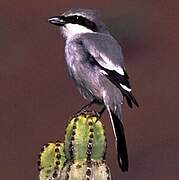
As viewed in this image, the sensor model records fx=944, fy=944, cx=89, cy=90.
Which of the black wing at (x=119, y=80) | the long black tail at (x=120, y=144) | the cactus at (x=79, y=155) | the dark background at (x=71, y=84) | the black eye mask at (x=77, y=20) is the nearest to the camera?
the cactus at (x=79, y=155)

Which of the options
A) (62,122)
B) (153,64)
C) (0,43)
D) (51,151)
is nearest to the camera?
(51,151)

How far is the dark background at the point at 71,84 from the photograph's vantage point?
7.79 meters

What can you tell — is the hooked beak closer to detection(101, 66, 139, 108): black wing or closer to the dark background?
detection(101, 66, 139, 108): black wing

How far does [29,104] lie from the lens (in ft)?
28.2

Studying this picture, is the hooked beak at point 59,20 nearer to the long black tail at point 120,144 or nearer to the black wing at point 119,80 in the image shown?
the black wing at point 119,80

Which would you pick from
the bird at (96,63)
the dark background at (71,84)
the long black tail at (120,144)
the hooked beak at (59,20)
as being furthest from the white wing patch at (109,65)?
the dark background at (71,84)

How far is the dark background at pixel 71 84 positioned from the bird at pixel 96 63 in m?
2.44

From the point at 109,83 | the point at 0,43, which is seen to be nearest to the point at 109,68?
the point at 109,83

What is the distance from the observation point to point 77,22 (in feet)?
17.1

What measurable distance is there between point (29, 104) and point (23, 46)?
1309 mm

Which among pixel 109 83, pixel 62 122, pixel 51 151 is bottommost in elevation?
pixel 51 151

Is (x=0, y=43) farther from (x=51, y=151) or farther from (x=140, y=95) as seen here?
(x=51, y=151)

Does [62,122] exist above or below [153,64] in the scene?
below

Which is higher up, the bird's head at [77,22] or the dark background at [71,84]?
the dark background at [71,84]
